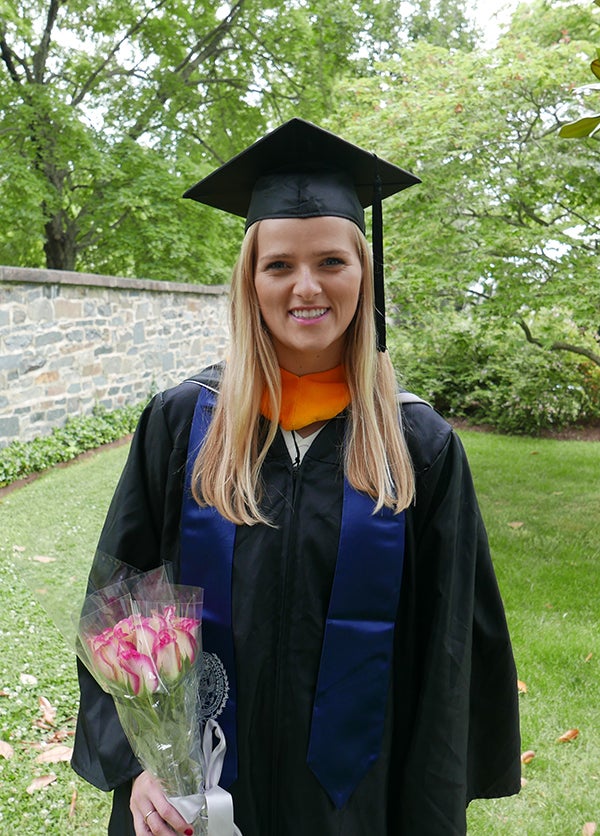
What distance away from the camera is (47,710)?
3414 mm

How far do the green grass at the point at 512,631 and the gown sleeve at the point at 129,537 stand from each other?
3.9 inches

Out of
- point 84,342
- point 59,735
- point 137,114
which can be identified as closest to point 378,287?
point 59,735

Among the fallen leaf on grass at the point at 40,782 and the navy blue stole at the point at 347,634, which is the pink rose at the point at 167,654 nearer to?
the navy blue stole at the point at 347,634

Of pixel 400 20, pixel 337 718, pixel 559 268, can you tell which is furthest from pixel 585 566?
pixel 400 20

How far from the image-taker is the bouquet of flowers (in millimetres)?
1287

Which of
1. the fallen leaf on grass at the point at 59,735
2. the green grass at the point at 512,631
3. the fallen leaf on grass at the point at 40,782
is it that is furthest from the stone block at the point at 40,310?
the fallen leaf on grass at the point at 40,782

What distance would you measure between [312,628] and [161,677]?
347mm

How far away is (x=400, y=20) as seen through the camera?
23.2 m

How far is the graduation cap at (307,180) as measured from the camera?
64.3 inches

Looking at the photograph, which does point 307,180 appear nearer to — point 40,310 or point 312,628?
point 312,628

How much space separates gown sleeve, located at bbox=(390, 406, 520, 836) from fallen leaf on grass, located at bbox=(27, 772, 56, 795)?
73.5 inches

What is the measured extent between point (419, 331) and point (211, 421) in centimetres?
584

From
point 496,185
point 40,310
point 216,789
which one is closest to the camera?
point 216,789

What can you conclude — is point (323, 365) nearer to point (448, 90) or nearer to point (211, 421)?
point (211, 421)
